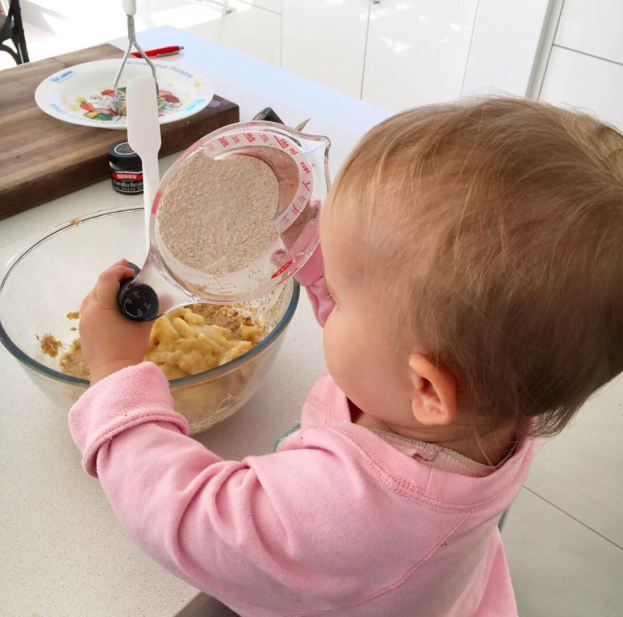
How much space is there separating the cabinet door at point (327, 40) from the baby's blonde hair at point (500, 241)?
2.14 metres

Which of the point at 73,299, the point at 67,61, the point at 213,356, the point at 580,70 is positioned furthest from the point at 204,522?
the point at 580,70

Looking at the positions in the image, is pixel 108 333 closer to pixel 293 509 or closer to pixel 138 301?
pixel 138 301

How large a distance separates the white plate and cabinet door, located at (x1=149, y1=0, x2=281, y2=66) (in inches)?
65.8

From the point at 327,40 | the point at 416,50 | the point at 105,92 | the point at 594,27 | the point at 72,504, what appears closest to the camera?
the point at 72,504

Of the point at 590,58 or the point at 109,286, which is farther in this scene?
the point at 590,58

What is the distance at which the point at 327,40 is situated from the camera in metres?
2.59

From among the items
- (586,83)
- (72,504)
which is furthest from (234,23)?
(72,504)

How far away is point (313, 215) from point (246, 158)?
0.27 ft

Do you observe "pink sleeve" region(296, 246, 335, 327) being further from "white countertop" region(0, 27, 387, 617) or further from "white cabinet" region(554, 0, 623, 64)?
"white cabinet" region(554, 0, 623, 64)

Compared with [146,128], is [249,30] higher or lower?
lower

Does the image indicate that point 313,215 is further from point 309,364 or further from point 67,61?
point 67,61

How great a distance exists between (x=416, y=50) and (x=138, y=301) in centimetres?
200

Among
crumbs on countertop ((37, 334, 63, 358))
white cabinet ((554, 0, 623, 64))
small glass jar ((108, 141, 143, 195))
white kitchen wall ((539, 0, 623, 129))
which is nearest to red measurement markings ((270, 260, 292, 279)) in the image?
crumbs on countertop ((37, 334, 63, 358))

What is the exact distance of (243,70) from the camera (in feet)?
4.62
